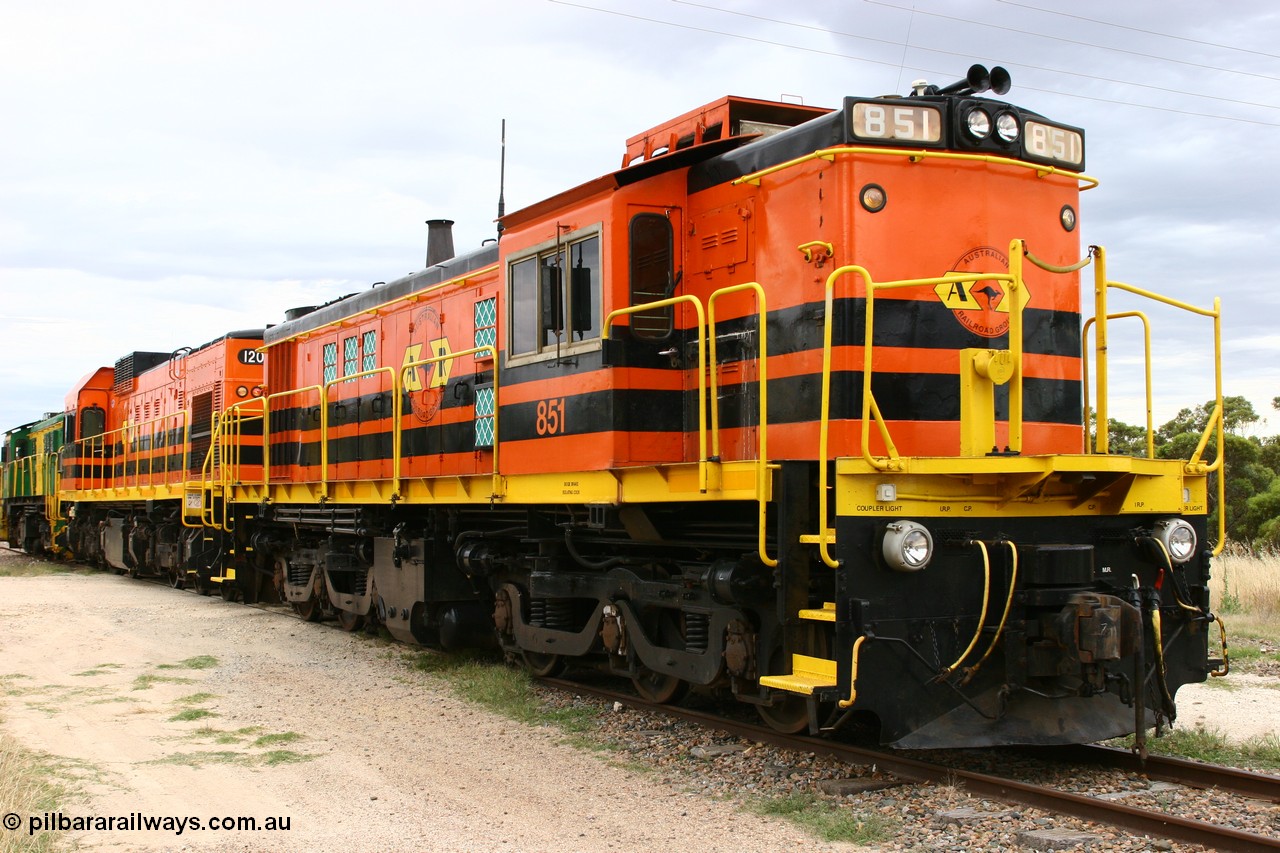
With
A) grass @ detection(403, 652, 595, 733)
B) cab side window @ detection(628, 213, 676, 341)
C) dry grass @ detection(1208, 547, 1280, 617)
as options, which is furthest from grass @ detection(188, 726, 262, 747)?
dry grass @ detection(1208, 547, 1280, 617)

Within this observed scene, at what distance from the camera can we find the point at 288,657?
1157 centimetres

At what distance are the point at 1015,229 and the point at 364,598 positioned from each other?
26.7ft

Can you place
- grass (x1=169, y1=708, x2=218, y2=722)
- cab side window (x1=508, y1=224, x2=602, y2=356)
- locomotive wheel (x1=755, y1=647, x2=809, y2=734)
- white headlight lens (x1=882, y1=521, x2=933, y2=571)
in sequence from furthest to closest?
grass (x1=169, y1=708, x2=218, y2=722) < cab side window (x1=508, y1=224, x2=602, y2=356) < locomotive wheel (x1=755, y1=647, x2=809, y2=734) < white headlight lens (x1=882, y1=521, x2=933, y2=571)

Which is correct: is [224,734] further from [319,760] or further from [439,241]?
[439,241]

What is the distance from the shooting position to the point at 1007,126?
7.11 m

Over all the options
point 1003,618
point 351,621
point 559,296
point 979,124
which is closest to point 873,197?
point 979,124

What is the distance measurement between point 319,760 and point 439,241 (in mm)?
9750

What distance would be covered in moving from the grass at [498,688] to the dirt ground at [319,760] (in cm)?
20

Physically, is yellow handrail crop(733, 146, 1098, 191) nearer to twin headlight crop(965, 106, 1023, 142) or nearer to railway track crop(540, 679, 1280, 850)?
twin headlight crop(965, 106, 1023, 142)

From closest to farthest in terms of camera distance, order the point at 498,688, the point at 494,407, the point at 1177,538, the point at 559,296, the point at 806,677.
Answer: the point at 806,677, the point at 1177,538, the point at 559,296, the point at 494,407, the point at 498,688

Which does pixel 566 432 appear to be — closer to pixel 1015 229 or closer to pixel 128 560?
pixel 1015 229

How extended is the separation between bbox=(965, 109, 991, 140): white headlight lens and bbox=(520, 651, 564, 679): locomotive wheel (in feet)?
17.3

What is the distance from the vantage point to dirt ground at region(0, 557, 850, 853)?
18.8 feet

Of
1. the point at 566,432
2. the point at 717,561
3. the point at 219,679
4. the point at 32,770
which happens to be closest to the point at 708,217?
the point at 566,432
